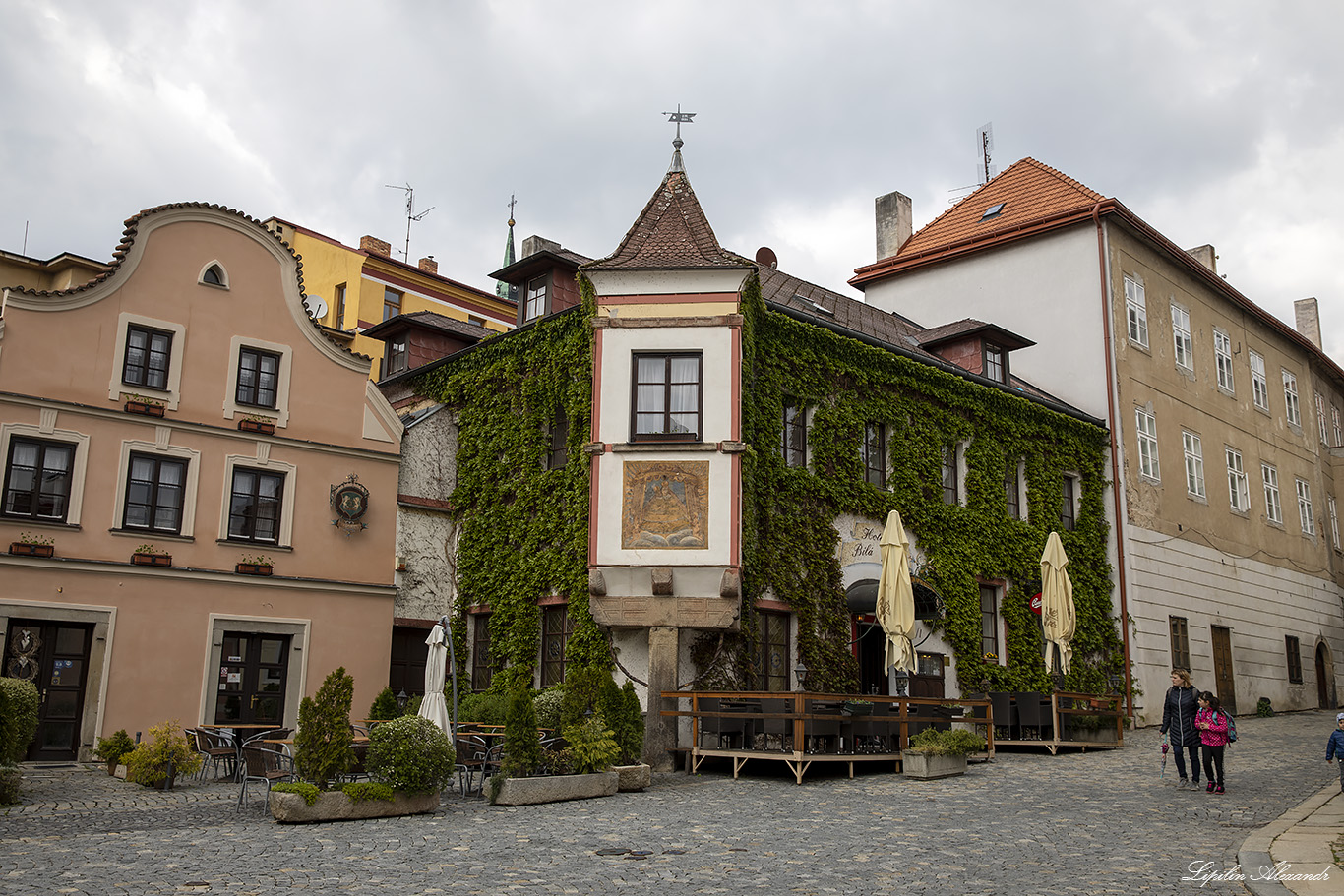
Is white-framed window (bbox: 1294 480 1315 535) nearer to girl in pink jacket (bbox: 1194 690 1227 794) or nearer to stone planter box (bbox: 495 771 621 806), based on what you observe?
girl in pink jacket (bbox: 1194 690 1227 794)

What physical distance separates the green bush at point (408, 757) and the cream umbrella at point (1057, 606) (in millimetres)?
12361

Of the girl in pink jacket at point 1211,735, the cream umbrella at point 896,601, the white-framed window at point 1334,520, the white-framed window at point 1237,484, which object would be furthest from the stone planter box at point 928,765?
the white-framed window at point 1334,520

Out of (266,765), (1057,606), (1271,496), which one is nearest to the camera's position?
(266,765)

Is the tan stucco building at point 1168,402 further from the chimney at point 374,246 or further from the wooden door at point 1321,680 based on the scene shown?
the chimney at point 374,246

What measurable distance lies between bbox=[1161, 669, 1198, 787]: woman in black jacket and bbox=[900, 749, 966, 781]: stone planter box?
2.82 metres

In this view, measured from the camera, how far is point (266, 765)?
12.5 meters

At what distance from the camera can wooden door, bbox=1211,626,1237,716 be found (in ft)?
94.8

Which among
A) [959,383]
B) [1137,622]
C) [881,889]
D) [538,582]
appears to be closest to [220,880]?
[881,889]

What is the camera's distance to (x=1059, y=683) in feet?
80.8

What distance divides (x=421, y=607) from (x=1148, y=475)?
17593mm

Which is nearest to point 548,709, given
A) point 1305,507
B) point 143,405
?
point 143,405

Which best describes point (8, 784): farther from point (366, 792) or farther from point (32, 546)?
point (32, 546)

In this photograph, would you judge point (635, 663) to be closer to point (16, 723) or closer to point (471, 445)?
point (471, 445)

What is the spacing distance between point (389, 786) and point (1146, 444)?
72.6ft
